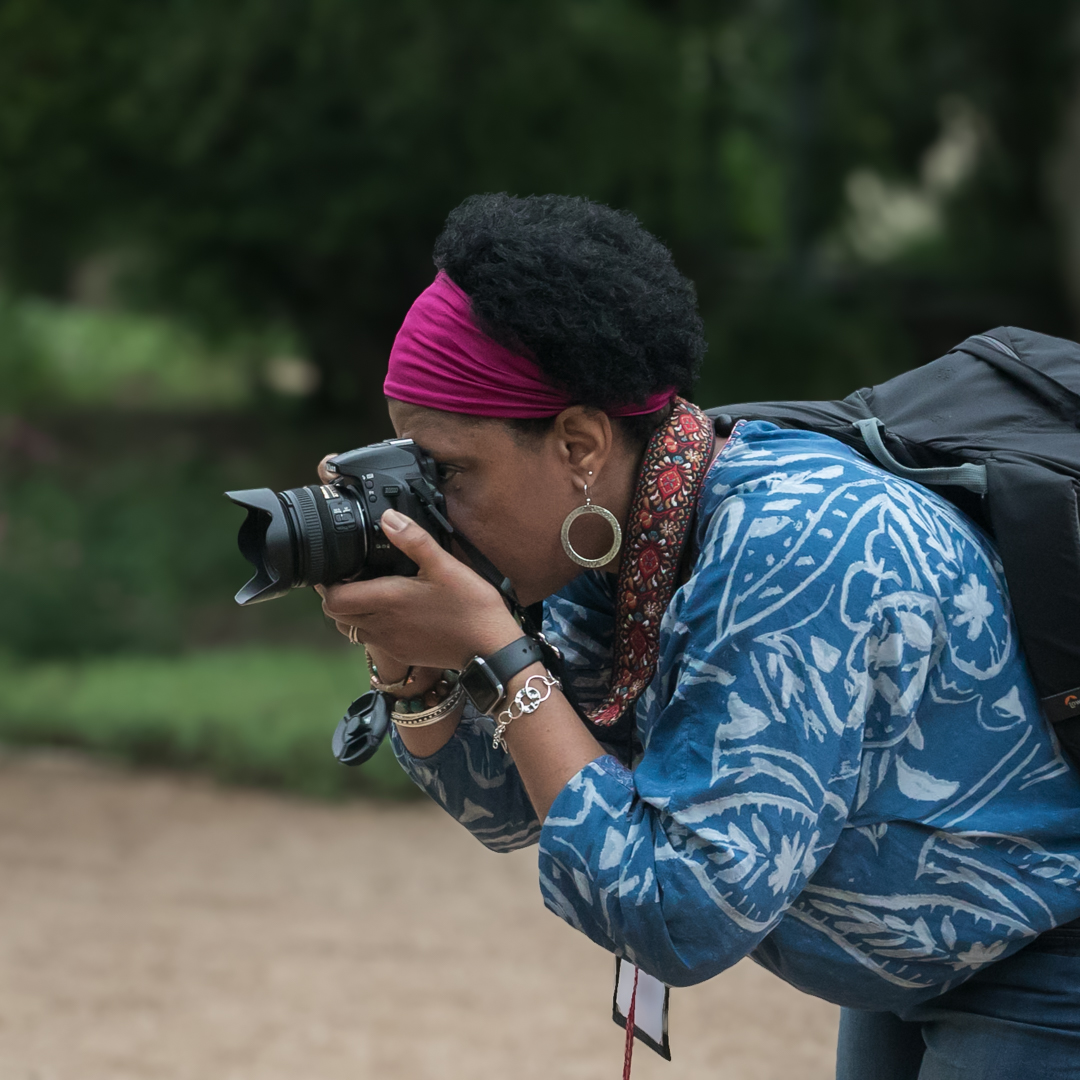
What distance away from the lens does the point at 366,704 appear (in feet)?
6.59

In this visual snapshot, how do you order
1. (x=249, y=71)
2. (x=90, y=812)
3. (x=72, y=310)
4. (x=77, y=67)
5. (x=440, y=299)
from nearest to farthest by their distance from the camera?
(x=440, y=299), (x=90, y=812), (x=249, y=71), (x=77, y=67), (x=72, y=310)

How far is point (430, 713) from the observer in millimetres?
1947

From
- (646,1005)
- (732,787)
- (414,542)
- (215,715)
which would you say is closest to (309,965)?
(215,715)

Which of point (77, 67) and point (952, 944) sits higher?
point (77, 67)

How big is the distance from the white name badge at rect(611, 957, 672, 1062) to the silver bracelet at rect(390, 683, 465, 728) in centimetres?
45

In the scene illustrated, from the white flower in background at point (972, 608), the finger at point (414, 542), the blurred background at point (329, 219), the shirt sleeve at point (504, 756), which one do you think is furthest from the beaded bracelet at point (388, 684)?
the blurred background at point (329, 219)

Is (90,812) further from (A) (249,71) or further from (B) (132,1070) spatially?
(A) (249,71)

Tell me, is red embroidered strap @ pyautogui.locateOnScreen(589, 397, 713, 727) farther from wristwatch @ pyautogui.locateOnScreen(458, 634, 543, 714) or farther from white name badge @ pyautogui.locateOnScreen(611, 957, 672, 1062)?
white name badge @ pyautogui.locateOnScreen(611, 957, 672, 1062)

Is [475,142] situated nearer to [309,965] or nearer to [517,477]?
[309,965]

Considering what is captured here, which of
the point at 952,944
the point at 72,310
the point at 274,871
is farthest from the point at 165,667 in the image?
the point at 72,310

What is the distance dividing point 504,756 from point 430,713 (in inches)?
5.1

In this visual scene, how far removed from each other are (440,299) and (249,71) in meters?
8.91

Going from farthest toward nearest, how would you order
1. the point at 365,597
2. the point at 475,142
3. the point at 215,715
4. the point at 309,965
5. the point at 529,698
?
the point at 475,142 < the point at 215,715 < the point at 309,965 < the point at 365,597 < the point at 529,698

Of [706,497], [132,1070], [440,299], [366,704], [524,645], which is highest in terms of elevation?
[440,299]
